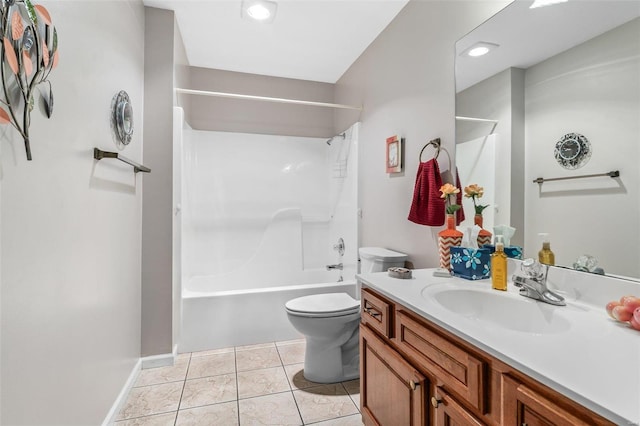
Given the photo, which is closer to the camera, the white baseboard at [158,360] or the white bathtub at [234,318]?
the white baseboard at [158,360]

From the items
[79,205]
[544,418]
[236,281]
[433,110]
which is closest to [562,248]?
[544,418]

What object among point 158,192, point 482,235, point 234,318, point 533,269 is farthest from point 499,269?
point 158,192

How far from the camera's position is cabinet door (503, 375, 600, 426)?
1.90ft

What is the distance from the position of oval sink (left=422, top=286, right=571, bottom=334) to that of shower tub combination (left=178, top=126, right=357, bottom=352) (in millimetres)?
1464

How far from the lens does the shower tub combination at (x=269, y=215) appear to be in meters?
3.00

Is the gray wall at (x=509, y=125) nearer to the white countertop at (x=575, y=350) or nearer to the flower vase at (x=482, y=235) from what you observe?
the flower vase at (x=482, y=235)

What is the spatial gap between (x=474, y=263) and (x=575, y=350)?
2.18ft

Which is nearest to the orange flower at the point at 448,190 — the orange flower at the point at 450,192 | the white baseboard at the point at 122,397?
the orange flower at the point at 450,192

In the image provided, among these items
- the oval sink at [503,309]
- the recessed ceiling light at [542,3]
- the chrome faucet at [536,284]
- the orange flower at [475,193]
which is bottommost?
the oval sink at [503,309]

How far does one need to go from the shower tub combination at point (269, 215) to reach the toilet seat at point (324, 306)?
536 millimetres

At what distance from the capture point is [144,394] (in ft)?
6.00

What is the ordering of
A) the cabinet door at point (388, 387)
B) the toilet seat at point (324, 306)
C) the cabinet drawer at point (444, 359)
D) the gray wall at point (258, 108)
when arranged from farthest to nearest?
the gray wall at point (258, 108)
the toilet seat at point (324, 306)
the cabinet door at point (388, 387)
the cabinet drawer at point (444, 359)

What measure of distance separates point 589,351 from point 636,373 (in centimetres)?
10

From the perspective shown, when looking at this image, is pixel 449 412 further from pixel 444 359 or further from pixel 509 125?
pixel 509 125
